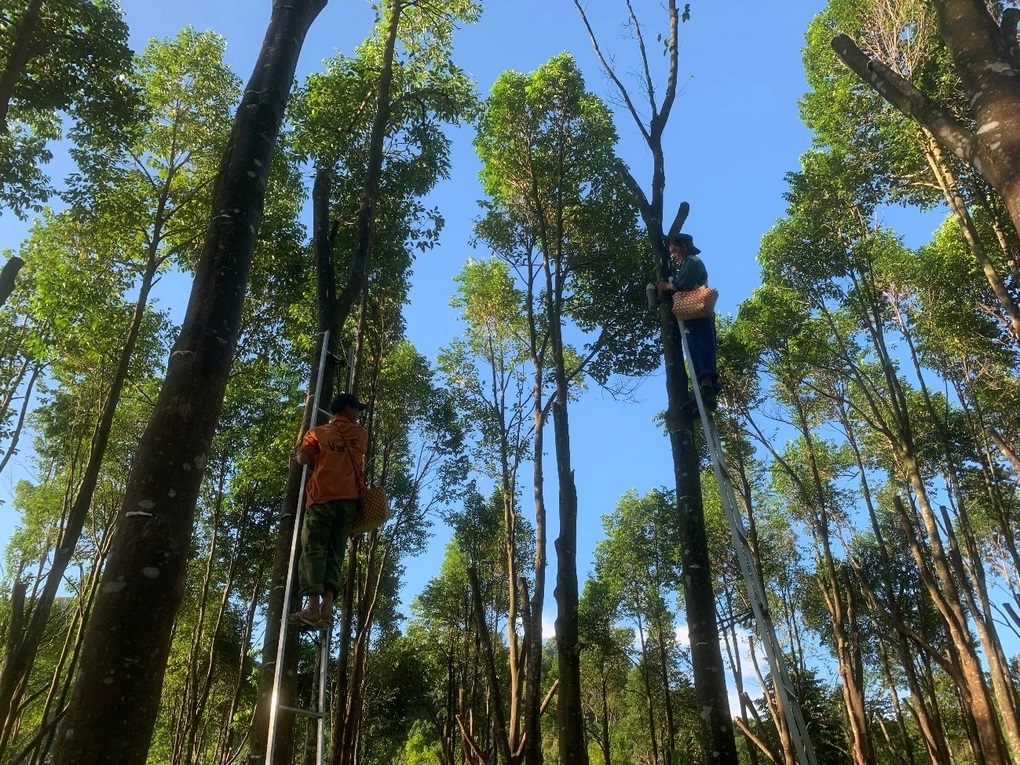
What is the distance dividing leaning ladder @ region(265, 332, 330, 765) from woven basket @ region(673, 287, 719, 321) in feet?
9.45

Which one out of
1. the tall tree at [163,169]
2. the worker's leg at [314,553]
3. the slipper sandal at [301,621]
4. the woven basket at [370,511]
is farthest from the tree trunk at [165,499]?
the tall tree at [163,169]

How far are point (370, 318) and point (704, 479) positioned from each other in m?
13.2

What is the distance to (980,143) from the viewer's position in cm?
290

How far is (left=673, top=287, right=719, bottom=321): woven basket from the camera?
5.10 metres

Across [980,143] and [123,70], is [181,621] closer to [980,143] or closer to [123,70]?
[123,70]

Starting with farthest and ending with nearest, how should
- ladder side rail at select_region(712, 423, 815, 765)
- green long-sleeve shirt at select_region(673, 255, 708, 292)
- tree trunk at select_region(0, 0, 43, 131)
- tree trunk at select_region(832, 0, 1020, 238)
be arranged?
tree trunk at select_region(0, 0, 43, 131) < green long-sleeve shirt at select_region(673, 255, 708, 292) < ladder side rail at select_region(712, 423, 815, 765) < tree trunk at select_region(832, 0, 1020, 238)

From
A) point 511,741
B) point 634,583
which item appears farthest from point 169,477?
point 634,583

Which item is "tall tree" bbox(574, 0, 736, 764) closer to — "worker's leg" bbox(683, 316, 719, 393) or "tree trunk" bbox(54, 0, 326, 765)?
"worker's leg" bbox(683, 316, 719, 393)

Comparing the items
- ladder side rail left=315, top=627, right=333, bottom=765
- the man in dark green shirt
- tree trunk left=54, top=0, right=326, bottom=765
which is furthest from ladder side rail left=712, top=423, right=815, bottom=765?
tree trunk left=54, top=0, right=326, bottom=765

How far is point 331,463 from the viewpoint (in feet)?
14.3

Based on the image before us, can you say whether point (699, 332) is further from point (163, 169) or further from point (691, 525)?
point (163, 169)

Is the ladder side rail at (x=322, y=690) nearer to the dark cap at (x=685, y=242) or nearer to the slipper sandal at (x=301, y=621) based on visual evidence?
the slipper sandal at (x=301, y=621)

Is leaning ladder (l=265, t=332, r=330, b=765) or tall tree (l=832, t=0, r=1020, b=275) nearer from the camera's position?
tall tree (l=832, t=0, r=1020, b=275)

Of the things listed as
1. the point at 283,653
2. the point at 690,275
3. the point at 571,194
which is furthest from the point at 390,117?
the point at 283,653
